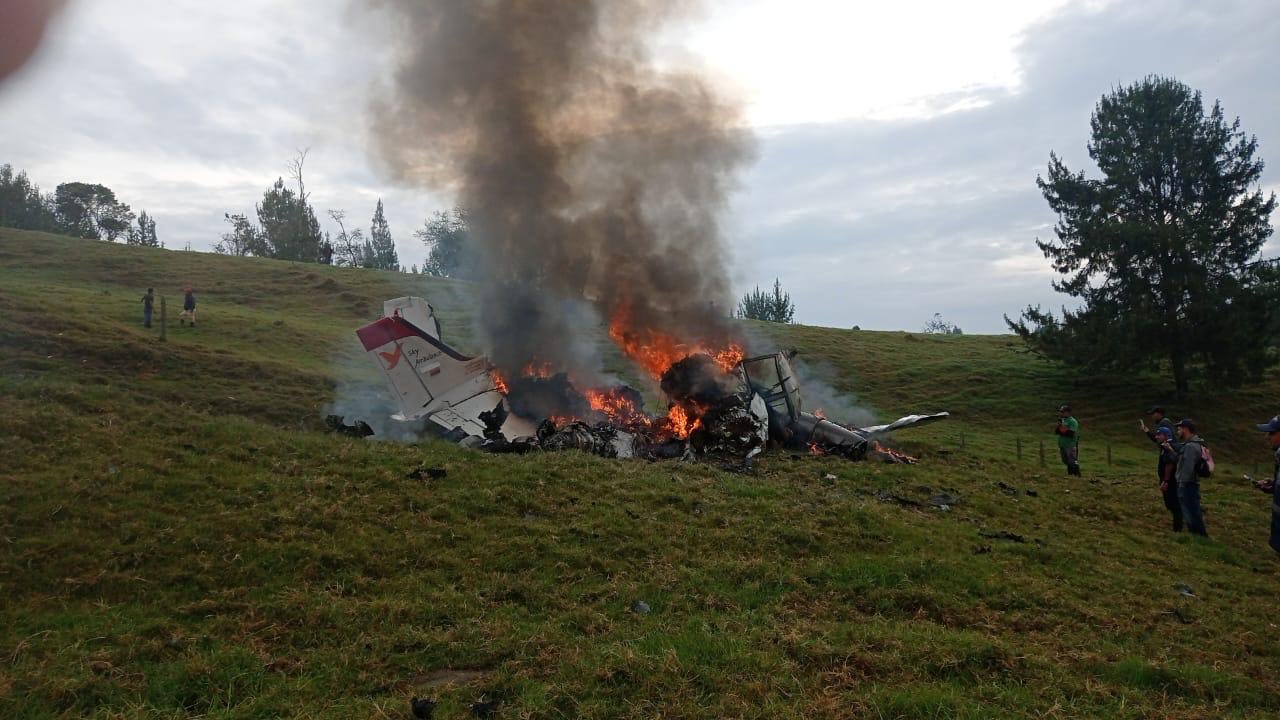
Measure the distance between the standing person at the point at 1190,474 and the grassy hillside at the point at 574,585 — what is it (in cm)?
47

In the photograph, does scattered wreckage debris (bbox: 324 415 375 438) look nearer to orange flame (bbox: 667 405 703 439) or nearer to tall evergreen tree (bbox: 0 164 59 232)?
orange flame (bbox: 667 405 703 439)

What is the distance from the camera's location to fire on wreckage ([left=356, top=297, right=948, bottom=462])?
14.9m

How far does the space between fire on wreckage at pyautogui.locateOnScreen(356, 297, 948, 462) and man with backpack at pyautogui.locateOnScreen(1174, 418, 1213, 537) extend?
5348 millimetres

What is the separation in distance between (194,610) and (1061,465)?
66.1 feet

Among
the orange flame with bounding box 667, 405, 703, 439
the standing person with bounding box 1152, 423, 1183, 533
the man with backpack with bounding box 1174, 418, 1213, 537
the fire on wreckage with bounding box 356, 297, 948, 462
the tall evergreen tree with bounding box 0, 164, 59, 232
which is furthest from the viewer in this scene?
the tall evergreen tree with bounding box 0, 164, 59, 232

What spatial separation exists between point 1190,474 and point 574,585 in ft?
33.6

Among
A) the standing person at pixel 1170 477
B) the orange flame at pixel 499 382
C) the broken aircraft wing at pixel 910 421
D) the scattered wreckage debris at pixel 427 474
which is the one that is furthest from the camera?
the orange flame at pixel 499 382

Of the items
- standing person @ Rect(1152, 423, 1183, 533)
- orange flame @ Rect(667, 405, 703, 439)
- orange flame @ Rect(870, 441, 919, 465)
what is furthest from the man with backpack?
orange flame @ Rect(667, 405, 703, 439)

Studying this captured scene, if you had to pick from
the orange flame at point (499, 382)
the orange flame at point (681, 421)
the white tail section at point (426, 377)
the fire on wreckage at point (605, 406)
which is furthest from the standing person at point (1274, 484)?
the orange flame at point (499, 382)

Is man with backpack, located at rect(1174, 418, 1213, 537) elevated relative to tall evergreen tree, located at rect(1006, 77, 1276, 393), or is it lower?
lower

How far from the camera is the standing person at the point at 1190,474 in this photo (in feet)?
34.8

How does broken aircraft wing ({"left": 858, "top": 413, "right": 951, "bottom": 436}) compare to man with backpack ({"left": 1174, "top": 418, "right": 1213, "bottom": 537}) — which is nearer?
man with backpack ({"left": 1174, "top": 418, "right": 1213, "bottom": 537})

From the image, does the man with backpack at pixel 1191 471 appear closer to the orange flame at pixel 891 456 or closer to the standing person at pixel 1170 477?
the standing person at pixel 1170 477

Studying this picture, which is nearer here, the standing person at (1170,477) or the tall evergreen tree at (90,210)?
the standing person at (1170,477)
